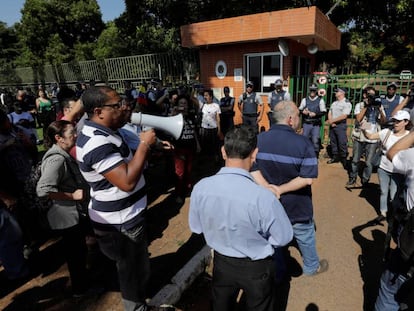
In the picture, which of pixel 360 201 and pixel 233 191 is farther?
pixel 360 201

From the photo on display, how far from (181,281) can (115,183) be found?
1558 millimetres

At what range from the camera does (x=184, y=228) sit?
167 inches

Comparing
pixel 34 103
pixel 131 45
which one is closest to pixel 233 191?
pixel 34 103

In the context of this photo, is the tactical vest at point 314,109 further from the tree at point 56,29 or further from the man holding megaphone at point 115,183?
the tree at point 56,29

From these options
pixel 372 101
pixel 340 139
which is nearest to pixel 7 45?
pixel 340 139

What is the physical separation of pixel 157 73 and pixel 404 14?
11487 millimetres

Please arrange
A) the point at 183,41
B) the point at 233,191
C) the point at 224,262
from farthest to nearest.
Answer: the point at 183,41 → the point at 224,262 → the point at 233,191

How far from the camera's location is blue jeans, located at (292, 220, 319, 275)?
2.84 m

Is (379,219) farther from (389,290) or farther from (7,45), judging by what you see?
(7,45)

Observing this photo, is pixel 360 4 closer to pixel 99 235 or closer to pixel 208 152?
pixel 208 152

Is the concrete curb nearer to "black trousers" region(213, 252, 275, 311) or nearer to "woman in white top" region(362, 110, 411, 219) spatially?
"black trousers" region(213, 252, 275, 311)

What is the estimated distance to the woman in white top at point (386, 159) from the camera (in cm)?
354

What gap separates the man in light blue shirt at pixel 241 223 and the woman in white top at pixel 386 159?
2331 mm

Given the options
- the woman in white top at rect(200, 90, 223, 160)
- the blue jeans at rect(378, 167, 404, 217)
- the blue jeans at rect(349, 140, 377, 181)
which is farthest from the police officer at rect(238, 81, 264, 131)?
the blue jeans at rect(378, 167, 404, 217)
